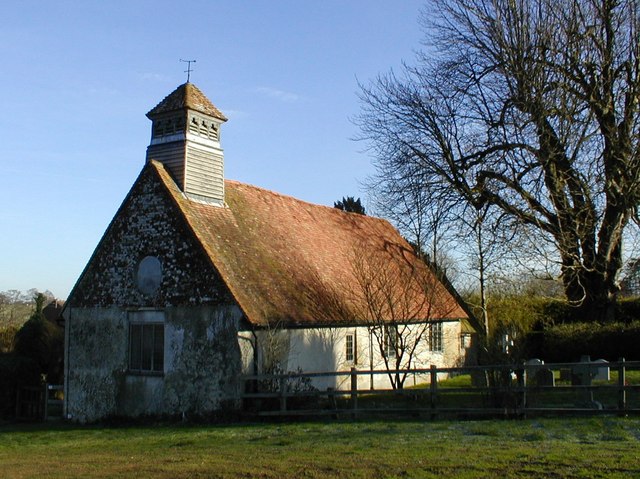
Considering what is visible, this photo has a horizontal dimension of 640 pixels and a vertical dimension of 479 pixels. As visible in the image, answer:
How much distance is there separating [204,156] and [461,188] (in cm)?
893

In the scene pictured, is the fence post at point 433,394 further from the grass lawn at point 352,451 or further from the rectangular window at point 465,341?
the rectangular window at point 465,341

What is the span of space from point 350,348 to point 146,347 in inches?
272

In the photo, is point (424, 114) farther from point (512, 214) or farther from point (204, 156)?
point (204, 156)

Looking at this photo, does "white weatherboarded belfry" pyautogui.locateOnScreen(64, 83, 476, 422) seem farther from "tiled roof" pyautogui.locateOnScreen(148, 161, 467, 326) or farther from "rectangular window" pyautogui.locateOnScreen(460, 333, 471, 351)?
"rectangular window" pyautogui.locateOnScreen(460, 333, 471, 351)

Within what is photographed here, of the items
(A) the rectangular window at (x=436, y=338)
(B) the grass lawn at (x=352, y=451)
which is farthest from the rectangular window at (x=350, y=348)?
(B) the grass lawn at (x=352, y=451)

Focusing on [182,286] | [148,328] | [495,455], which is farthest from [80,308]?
[495,455]

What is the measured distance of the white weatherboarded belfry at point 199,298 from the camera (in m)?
20.2

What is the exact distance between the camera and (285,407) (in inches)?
715

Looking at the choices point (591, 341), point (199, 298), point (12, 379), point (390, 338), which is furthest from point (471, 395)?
point (12, 379)

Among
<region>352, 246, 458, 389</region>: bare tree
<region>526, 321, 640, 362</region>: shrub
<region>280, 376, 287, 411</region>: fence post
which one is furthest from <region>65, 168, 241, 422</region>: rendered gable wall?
<region>526, 321, 640, 362</region>: shrub

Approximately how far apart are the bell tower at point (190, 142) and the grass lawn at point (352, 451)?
8.14 m

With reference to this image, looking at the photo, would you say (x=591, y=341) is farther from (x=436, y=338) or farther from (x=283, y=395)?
(x=283, y=395)

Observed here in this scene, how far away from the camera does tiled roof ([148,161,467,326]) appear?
21141 millimetres

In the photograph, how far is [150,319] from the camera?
2162 cm
